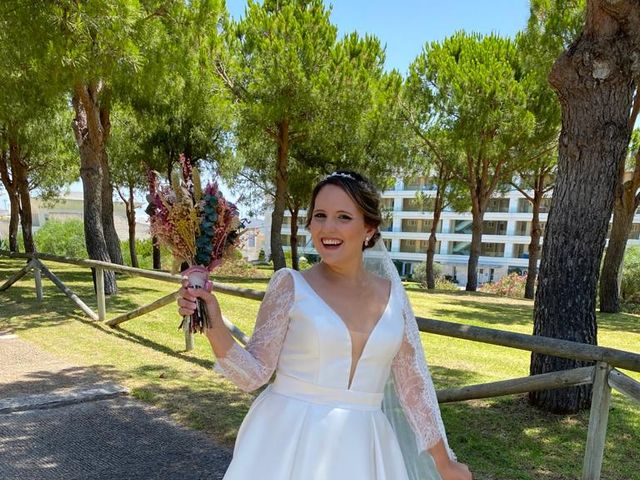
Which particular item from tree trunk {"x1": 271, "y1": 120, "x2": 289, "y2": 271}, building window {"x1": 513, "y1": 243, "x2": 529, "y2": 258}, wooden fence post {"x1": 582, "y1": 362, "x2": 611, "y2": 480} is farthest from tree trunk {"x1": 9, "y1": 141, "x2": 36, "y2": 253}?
building window {"x1": 513, "y1": 243, "x2": 529, "y2": 258}

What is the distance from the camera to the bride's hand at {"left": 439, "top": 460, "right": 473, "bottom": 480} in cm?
194

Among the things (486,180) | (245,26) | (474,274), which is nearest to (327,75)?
(245,26)

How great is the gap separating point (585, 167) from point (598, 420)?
2204 mm

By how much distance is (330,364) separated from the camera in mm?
1826

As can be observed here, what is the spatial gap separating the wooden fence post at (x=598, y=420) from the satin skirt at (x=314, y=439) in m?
1.35

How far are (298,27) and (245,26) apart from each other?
1.55 meters

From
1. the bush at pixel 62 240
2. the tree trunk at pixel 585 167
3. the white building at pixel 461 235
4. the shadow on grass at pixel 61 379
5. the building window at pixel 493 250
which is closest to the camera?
the tree trunk at pixel 585 167

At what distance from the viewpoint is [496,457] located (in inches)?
144

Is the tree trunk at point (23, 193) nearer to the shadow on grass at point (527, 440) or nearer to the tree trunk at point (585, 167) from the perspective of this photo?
the shadow on grass at point (527, 440)

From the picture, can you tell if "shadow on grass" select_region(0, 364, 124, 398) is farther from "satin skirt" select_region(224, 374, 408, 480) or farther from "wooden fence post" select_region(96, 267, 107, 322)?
"satin skirt" select_region(224, 374, 408, 480)

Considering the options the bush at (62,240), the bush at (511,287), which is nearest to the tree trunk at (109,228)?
the bush at (511,287)

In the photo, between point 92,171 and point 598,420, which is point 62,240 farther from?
point 598,420

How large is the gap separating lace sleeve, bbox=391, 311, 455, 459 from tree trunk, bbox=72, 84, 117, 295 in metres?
9.36

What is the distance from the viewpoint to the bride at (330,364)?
1.80 metres
